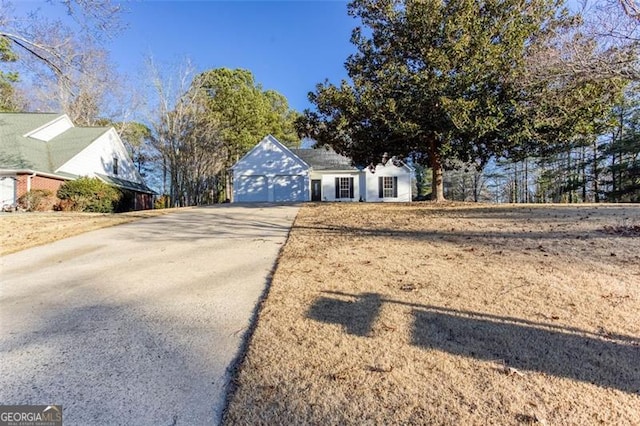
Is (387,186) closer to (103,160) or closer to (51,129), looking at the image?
(103,160)

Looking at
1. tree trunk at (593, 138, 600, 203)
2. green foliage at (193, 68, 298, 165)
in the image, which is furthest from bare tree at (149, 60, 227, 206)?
tree trunk at (593, 138, 600, 203)

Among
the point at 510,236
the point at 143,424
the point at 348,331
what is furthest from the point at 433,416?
the point at 510,236

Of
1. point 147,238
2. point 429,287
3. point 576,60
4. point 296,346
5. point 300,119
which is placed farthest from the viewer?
point 300,119

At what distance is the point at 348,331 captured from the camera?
3.31 metres

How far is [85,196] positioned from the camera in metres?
18.1

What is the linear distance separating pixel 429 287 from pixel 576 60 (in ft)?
22.3

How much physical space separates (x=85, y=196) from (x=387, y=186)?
18306mm

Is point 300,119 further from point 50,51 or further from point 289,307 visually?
point 289,307

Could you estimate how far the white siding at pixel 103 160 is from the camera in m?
20.6

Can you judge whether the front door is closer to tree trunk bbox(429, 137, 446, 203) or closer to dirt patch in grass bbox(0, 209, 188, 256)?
tree trunk bbox(429, 137, 446, 203)

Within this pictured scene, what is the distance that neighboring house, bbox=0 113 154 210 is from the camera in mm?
17344

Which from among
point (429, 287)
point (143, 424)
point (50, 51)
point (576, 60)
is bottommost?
point (143, 424)

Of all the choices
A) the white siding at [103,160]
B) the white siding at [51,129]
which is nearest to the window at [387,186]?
the white siding at [103,160]

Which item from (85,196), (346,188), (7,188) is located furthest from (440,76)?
(7,188)
